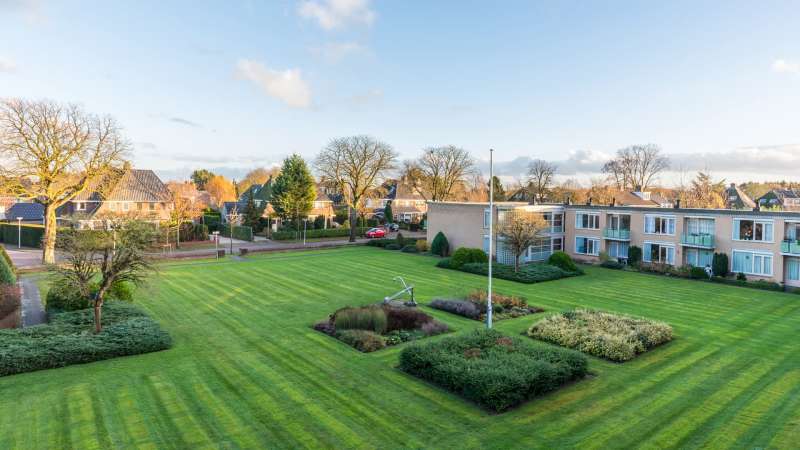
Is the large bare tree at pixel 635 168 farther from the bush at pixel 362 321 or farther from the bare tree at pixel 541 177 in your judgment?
the bush at pixel 362 321

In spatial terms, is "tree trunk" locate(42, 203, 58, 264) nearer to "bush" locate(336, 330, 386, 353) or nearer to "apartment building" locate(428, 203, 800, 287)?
"bush" locate(336, 330, 386, 353)

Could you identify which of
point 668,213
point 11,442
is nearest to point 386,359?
point 11,442

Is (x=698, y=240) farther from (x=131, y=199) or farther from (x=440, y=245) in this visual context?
(x=131, y=199)

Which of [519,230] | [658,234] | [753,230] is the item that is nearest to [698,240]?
[658,234]

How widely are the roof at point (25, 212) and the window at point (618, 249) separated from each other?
69.1 metres

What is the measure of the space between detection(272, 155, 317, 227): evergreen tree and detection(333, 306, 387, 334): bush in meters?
41.0

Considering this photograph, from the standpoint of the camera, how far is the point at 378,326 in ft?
67.3

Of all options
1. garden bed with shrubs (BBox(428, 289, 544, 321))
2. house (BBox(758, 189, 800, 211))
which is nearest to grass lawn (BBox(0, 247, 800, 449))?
garden bed with shrubs (BBox(428, 289, 544, 321))

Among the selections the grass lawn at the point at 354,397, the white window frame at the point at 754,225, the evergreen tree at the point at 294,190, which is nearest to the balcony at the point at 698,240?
the white window frame at the point at 754,225

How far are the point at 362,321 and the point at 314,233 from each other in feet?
138

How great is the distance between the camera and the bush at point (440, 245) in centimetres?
4641

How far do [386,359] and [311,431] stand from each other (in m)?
5.75

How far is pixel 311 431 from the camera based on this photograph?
1201cm

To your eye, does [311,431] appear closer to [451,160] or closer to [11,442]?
[11,442]
